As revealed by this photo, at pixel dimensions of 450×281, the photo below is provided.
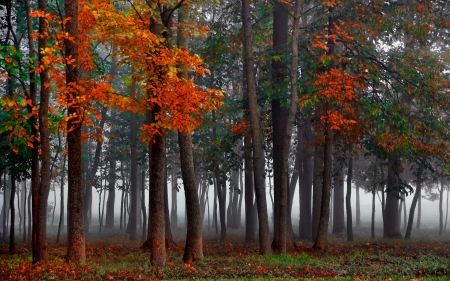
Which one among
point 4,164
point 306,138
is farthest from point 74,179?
point 306,138

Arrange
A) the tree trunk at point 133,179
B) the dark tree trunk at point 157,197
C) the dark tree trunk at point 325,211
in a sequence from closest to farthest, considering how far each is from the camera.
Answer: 1. the dark tree trunk at point 157,197
2. the dark tree trunk at point 325,211
3. the tree trunk at point 133,179

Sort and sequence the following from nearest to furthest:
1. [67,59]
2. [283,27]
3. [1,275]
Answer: [1,275]
[67,59]
[283,27]

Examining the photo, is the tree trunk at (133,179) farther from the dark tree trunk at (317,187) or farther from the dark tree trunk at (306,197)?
the dark tree trunk at (317,187)

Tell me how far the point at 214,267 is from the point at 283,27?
10775 millimetres

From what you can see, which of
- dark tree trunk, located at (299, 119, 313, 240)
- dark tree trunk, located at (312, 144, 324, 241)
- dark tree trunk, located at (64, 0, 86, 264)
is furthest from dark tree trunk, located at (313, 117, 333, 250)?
dark tree trunk, located at (64, 0, 86, 264)

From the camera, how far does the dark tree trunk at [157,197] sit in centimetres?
1407

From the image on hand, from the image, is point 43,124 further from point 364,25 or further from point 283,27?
point 364,25

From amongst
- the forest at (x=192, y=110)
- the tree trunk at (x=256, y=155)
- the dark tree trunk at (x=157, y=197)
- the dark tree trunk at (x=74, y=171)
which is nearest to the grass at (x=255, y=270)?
the forest at (x=192, y=110)

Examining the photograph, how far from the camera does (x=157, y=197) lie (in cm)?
1408

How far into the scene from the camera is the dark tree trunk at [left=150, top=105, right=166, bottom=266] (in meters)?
14.1

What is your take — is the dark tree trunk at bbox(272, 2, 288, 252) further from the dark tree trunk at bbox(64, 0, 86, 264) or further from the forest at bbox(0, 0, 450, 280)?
the dark tree trunk at bbox(64, 0, 86, 264)

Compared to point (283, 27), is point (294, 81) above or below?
below

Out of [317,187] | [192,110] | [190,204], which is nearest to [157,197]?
[190,204]

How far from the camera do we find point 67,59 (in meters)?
13.4
